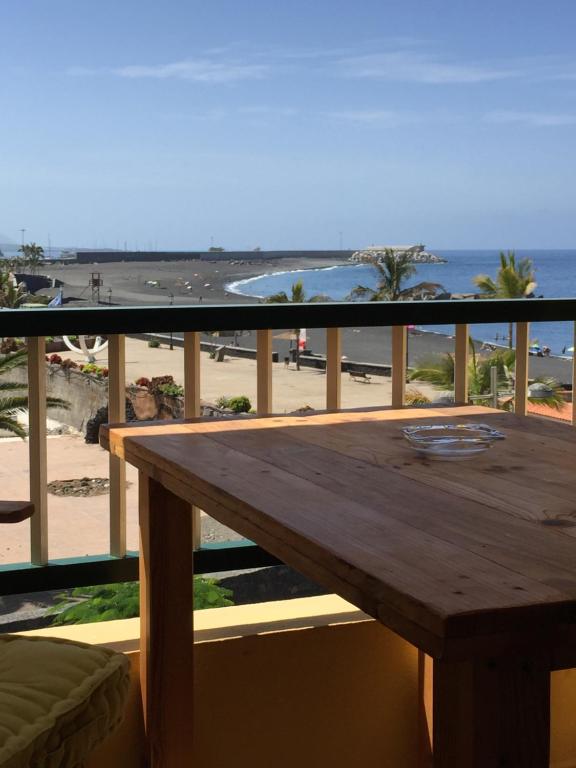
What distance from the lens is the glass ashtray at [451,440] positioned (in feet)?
5.03

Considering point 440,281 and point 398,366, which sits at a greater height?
point 398,366

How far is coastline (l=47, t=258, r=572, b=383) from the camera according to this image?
64.2 meters

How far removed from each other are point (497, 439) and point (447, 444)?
16cm

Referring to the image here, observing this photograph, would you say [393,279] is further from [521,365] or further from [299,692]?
[299,692]

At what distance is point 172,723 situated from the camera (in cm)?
200

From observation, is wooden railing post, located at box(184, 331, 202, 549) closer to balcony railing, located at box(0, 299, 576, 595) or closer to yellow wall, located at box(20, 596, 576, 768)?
balcony railing, located at box(0, 299, 576, 595)

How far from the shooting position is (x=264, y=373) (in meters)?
2.68

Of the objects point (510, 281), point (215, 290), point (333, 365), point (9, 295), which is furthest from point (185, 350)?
point (215, 290)

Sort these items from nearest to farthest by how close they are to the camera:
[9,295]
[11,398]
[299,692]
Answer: [299,692], [11,398], [9,295]

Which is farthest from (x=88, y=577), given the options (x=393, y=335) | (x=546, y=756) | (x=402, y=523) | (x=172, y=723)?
(x=546, y=756)

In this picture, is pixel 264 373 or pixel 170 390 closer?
pixel 264 373

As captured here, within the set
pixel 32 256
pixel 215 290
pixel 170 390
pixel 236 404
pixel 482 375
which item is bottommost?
pixel 236 404

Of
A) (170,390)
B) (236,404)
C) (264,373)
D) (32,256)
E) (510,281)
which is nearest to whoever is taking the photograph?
(264,373)

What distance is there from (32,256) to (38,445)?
80756 mm
